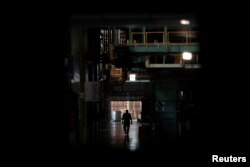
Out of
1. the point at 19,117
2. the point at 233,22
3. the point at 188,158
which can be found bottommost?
the point at 188,158

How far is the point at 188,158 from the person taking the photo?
614 inches

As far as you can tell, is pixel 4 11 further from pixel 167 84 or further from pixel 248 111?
pixel 167 84

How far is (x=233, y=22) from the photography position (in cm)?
1455

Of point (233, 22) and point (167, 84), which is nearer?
point (233, 22)

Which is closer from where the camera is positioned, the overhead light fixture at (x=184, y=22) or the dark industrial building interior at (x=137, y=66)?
the overhead light fixture at (x=184, y=22)

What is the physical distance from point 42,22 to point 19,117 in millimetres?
2775

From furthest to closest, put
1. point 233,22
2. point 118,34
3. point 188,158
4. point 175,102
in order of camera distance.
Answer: point 175,102 < point 118,34 < point 188,158 < point 233,22

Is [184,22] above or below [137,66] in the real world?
above

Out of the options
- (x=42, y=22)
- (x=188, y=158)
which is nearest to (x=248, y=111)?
(x=188, y=158)

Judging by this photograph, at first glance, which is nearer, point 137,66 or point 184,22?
point 184,22

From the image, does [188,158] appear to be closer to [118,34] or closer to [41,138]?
[41,138]

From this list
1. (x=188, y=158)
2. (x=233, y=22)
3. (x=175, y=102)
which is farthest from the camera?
(x=175, y=102)

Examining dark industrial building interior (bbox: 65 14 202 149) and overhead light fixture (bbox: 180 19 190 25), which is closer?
overhead light fixture (bbox: 180 19 190 25)

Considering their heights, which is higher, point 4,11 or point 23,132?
point 4,11
